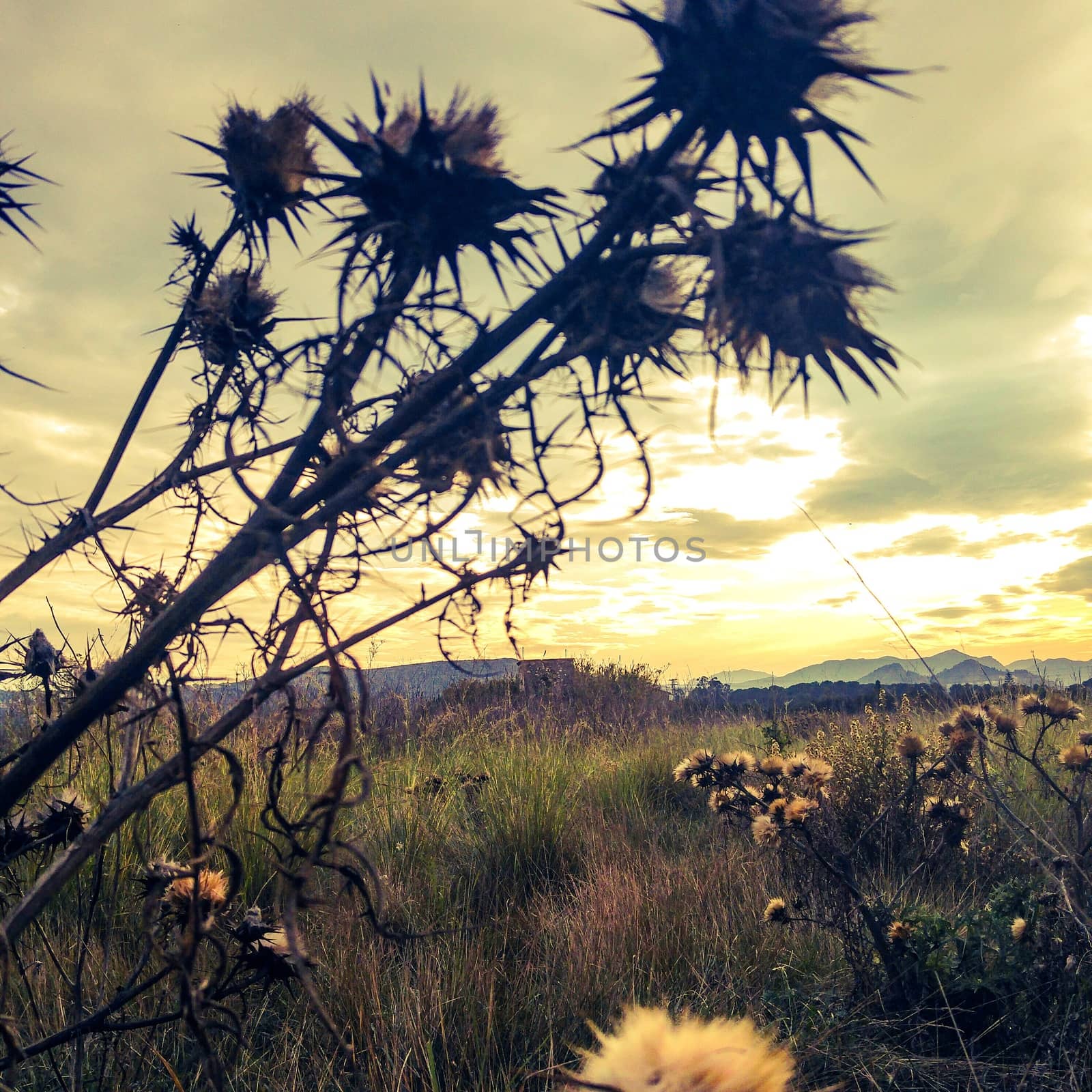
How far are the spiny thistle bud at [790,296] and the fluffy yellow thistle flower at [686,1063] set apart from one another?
2.47 ft

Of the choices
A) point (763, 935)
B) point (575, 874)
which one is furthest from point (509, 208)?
point (575, 874)

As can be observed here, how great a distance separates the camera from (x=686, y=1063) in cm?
71

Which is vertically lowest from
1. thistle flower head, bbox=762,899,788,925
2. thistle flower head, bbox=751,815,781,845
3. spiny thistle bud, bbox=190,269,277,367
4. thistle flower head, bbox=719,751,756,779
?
thistle flower head, bbox=762,899,788,925

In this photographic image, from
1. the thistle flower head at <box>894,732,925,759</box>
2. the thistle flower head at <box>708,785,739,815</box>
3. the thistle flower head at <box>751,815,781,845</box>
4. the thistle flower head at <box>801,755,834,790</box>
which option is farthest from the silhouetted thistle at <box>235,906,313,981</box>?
the thistle flower head at <box>894,732,925,759</box>

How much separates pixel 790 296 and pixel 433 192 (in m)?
0.49

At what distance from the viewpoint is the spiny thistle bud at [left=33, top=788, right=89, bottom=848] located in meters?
1.79

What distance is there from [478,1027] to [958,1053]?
1.49 meters

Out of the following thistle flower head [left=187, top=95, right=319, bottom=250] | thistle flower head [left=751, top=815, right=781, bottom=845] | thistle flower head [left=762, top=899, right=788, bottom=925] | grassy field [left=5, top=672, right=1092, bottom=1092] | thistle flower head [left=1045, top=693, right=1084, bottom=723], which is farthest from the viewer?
thistle flower head [left=1045, top=693, right=1084, bottom=723]

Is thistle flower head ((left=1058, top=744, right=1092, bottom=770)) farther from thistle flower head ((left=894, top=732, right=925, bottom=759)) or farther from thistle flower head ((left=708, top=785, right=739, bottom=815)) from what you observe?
thistle flower head ((left=708, top=785, right=739, bottom=815))

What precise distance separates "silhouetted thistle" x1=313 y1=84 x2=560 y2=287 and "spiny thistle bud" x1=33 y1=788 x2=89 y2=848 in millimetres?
1475

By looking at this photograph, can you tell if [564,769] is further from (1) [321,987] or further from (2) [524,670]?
(2) [524,670]

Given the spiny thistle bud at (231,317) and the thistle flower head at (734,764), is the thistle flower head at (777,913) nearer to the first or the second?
the thistle flower head at (734,764)

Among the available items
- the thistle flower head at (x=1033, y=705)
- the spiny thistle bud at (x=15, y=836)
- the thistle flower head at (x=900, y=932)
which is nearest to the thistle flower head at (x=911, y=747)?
the thistle flower head at (x=1033, y=705)

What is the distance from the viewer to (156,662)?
100 cm
